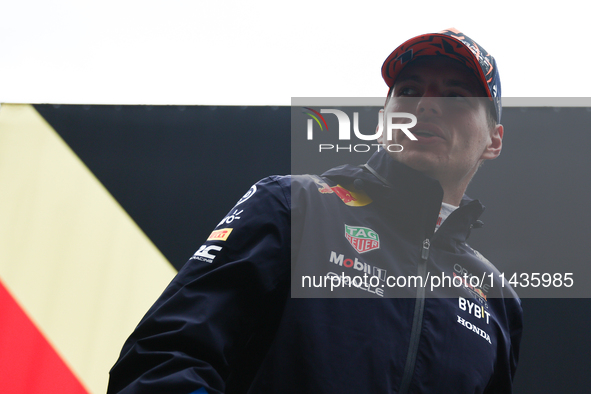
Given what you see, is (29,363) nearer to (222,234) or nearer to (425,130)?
(222,234)

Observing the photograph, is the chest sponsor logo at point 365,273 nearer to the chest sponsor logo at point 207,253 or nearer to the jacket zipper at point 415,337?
the jacket zipper at point 415,337

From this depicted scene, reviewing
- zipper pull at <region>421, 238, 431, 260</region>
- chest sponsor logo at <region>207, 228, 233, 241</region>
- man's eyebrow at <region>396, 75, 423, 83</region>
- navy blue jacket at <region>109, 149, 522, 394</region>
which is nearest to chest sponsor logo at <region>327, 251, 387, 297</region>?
navy blue jacket at <region>109, 149, 522, 394</region>

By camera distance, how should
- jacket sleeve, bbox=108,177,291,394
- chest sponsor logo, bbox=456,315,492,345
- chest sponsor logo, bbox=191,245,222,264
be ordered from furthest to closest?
chest sponsor logo, bbox=456,315,492,345 → chest sponsor logo, bbox=191,245,222,264 → jacket sleeve, bbox=108,177,291,394

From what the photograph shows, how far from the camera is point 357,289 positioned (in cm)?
81

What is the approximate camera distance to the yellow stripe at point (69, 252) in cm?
188

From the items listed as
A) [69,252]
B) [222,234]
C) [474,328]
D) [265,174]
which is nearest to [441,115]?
[474,328]

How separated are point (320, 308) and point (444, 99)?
67 centimetres

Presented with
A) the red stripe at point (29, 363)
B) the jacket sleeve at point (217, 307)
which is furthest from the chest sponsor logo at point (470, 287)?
the red stripe at point (29, 363)

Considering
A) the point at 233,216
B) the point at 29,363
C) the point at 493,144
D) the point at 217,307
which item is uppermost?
the point at 493,144

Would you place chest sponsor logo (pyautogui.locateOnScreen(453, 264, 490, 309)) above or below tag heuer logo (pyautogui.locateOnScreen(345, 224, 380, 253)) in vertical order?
below

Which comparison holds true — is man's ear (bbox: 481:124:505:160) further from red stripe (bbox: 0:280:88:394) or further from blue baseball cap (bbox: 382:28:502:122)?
red stripe (bbox: 0:280:88:394)

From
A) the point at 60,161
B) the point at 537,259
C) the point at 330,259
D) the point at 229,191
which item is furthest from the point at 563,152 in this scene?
the point at 60,161

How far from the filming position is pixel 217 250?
2.42 ft

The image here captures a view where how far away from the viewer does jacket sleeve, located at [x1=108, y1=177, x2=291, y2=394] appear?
596 mm
